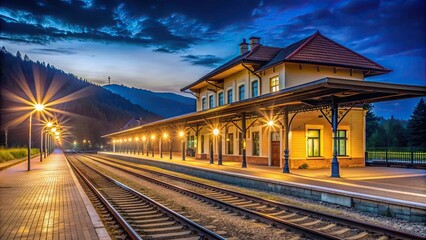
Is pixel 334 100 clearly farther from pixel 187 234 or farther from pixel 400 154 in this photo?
pixel 400 154

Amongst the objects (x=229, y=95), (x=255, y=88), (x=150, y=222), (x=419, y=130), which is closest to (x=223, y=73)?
(x=229, y=95)

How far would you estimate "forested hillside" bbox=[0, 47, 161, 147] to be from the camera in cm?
13062

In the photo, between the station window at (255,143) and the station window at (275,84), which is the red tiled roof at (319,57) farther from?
the station window at (255,143)

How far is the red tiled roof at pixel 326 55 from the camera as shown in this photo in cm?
2158

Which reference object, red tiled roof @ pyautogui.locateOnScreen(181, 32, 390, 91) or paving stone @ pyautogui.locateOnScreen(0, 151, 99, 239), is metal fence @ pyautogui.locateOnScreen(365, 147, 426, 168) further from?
paving stone @ pyautogui.locateOnScreen(0, 151, 99, 239)

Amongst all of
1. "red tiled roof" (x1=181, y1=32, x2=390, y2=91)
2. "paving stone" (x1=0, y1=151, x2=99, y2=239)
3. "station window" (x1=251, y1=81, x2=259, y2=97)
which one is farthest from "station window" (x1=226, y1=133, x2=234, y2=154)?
"paving stone" (x1=0, y1=151, x2=99, y2=239)

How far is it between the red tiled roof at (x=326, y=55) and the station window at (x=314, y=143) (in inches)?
156

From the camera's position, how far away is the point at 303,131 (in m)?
21.1

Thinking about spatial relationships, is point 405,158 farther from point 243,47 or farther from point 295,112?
point 243,47

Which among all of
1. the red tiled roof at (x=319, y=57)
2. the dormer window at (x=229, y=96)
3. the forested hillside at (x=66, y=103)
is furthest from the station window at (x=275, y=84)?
the forested hillside at (x=66, y=103)

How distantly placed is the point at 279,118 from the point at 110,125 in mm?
147221

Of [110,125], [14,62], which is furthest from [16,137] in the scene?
[14,62]

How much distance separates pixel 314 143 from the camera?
2159cm

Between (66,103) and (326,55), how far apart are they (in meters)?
160
